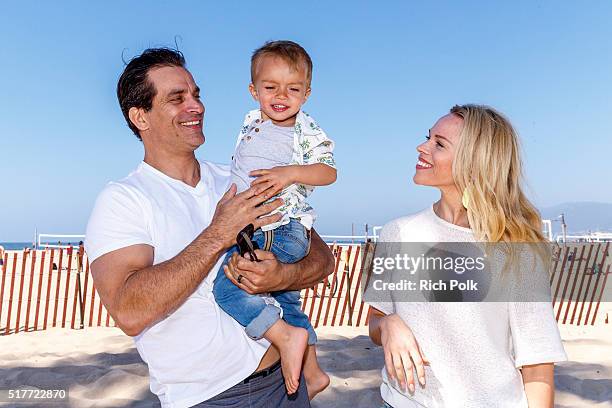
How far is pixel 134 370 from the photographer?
22.1 ft

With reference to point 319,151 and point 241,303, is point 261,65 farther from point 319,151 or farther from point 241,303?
point 241,303

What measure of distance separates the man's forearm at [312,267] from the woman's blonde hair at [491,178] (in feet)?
2.88

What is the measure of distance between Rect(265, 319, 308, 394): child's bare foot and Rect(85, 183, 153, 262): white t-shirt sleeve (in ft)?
2.30

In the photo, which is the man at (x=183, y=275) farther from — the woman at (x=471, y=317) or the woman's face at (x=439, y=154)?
the woman's face at (x=439, y=154)

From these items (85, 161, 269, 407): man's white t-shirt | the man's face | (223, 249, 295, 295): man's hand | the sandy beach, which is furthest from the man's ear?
the sandy beach

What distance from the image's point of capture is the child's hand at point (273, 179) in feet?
9.44

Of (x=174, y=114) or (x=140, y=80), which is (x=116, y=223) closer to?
(x=174, y=114)

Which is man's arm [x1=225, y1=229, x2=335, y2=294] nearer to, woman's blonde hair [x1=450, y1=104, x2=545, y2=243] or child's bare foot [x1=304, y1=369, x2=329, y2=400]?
child's bare foot [x1=304, y1=369, x2=329, y2=400]

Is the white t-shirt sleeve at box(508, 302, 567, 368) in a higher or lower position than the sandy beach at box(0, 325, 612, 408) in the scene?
higher

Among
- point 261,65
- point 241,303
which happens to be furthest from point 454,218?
point 261,65

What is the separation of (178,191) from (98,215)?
398mm

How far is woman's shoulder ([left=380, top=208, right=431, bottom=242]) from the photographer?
2680 millimetres

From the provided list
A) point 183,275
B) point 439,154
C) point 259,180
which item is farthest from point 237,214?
point 439,154

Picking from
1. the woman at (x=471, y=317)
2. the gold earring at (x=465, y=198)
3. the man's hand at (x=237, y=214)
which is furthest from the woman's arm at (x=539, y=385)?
the man's hand at (x=237, y=214)
